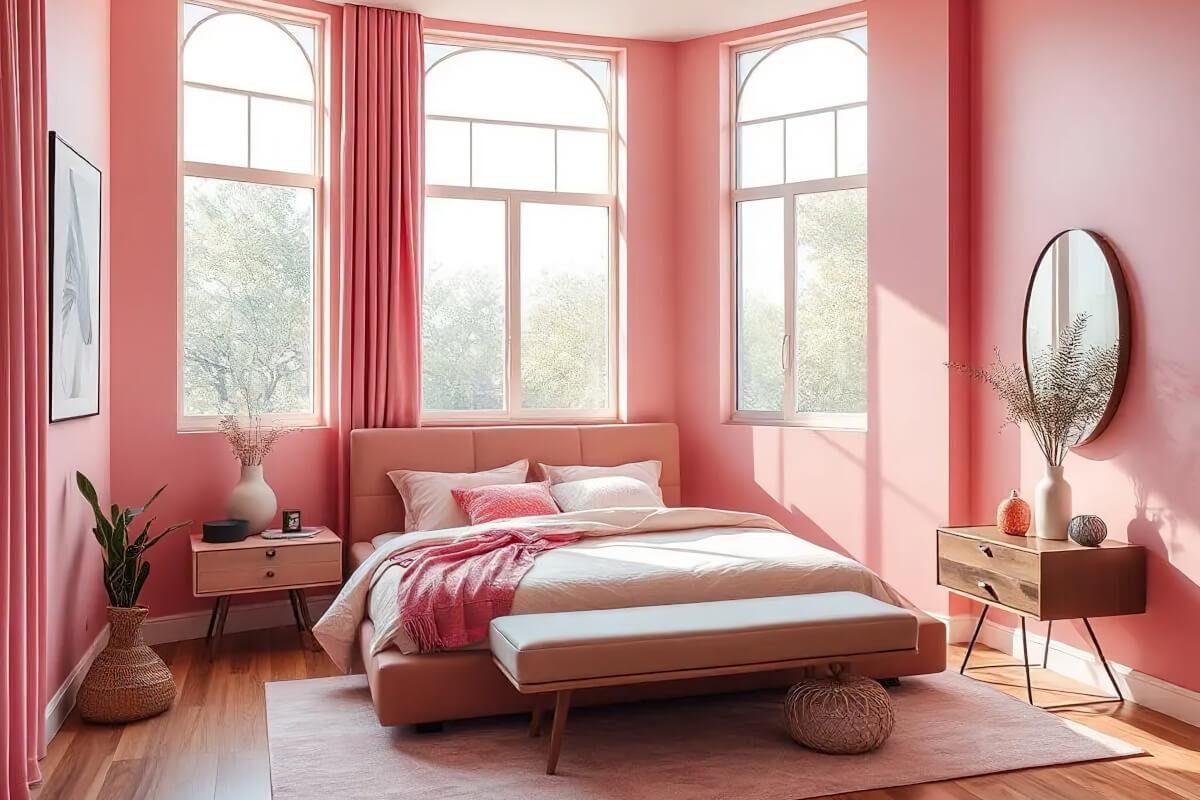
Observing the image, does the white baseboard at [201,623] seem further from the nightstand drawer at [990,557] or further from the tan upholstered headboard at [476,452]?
the nightstand drawer at [990,557]

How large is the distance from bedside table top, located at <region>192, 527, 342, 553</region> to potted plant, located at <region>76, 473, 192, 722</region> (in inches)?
21.8

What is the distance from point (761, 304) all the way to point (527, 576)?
2.70 metres

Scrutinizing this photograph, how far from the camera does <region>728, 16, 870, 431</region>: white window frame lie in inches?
214

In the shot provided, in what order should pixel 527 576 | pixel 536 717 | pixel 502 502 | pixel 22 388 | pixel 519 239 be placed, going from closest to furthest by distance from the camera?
pixel 22 388
pixel 536 717
pixel 527 576
pixel 502 502
pixel 519 239

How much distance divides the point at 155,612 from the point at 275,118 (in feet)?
8.54

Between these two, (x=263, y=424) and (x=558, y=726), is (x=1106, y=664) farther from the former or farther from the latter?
(x=263, y=424)

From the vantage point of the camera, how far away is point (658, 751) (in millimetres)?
3418

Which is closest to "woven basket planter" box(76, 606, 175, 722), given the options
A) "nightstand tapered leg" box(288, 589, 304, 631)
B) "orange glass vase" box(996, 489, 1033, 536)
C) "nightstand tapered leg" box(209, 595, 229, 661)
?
"nightstand tapered leg" box(209, 595, 229, 661)

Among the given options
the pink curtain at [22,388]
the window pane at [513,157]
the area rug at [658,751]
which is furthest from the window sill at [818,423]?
the pink curtain at [22,388]

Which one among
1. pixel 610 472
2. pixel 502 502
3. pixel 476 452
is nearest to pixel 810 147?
pixel 610 472

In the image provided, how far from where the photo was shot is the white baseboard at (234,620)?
491 cm

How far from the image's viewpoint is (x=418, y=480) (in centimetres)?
514

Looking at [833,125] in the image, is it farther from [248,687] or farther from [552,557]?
[248,687]

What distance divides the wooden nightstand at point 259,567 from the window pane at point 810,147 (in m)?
3.17
